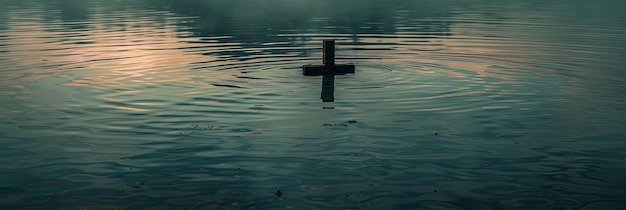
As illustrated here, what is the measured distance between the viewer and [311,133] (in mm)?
18109

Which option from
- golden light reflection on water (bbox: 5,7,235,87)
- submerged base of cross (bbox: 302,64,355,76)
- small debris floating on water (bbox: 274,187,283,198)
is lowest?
golden light reflection on water (bbox: 5,7,235,87)

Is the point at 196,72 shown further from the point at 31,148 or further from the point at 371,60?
the point at 31,148

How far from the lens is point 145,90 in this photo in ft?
83.0

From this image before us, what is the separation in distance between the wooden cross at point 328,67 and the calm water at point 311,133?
1.64 ft

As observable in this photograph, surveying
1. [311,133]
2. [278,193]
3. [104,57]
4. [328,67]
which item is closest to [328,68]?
[328,67]

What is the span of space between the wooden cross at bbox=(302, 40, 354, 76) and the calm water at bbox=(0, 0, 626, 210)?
499 millimetres

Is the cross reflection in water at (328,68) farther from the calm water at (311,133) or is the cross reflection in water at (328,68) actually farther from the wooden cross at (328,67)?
the calm water at (311,133)

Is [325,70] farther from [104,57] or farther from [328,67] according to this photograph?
[104,57]

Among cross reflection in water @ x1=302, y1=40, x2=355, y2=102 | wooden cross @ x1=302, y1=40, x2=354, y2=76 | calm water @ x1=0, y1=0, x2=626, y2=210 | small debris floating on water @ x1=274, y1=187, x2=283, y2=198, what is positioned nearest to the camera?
small debris floating on water @ x1=274, y1=187, x2=283, y2=198

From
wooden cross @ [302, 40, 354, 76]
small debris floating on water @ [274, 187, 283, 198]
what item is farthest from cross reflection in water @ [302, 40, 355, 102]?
small debris floating on water @ [274, 187, 283, 198]

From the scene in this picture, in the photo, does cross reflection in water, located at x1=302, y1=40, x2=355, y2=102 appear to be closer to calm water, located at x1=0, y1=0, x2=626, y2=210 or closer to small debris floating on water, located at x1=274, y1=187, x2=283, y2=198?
calm water, located at x1=0, y1=0, x2=626, y2=210

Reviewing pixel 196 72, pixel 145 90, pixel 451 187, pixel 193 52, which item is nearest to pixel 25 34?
pixel 193 52

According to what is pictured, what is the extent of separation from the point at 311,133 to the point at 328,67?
1085 cm

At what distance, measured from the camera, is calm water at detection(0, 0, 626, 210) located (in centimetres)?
1335
